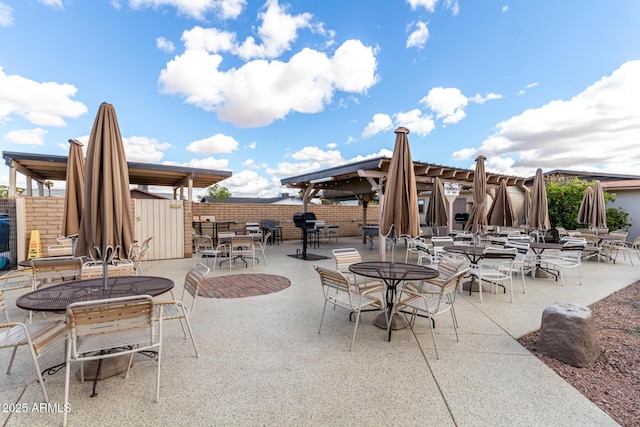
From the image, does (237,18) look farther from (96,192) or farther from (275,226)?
(96,192)

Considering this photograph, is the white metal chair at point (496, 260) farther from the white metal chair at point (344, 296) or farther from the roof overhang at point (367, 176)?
the roof overhang at point (367, 176)

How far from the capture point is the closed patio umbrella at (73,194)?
11.7ft

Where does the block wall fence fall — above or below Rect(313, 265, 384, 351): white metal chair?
Answer: above

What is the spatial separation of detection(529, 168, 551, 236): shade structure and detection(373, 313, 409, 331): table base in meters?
5.45

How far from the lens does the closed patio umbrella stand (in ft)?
11.7

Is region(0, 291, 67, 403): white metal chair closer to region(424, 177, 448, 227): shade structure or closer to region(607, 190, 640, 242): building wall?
region(424, 177, 448, 227): shade structure

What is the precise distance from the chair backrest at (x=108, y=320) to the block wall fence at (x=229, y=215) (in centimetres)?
613

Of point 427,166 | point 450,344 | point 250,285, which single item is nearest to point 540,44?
point 427,166

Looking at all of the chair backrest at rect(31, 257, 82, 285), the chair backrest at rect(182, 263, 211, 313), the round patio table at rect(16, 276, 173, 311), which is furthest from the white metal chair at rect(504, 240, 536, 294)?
the chair backrest at rect(31, 257, 82, 285)

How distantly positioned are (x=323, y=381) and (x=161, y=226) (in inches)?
294

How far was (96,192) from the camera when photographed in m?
2.39

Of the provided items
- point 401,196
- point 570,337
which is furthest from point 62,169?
point 570,337

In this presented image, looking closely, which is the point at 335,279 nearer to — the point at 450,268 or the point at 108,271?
the point at 450,268

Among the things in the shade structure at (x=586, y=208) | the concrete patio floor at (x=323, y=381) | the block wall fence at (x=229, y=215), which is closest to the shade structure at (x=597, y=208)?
the shade structure at (x=586, y=208)
